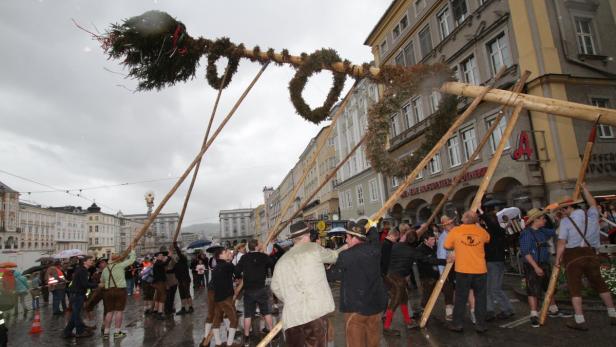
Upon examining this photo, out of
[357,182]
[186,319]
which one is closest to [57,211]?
[357,182]

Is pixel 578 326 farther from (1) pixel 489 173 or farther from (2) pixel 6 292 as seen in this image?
(2) pixel 6 292

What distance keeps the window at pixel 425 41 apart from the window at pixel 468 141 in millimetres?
6340

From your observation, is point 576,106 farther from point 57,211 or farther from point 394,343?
point 57,211

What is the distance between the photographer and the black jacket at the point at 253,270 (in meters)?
7.29

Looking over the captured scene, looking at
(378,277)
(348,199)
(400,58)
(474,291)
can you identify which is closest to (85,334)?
(378,277)

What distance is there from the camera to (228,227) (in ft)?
650

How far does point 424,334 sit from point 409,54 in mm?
22428

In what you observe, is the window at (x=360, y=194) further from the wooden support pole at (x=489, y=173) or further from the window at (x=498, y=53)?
the wooden support pole at (x=489, y=173)

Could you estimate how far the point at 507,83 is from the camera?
16656mm

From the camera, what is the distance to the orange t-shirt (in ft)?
20.4

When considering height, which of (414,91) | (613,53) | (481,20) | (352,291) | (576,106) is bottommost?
(352,291)

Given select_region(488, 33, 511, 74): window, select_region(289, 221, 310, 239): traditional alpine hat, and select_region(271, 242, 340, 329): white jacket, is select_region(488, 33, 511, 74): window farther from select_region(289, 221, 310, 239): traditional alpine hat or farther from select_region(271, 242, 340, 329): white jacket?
select_region(271, 242, 340, 329): white jacket

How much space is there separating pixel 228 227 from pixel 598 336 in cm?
20043

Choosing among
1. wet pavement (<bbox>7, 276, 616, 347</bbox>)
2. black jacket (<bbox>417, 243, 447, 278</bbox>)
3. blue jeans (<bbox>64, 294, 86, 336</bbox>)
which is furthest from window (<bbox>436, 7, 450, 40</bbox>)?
blue jeans (<bbox>64, 294, 86, 336</bbox>)
